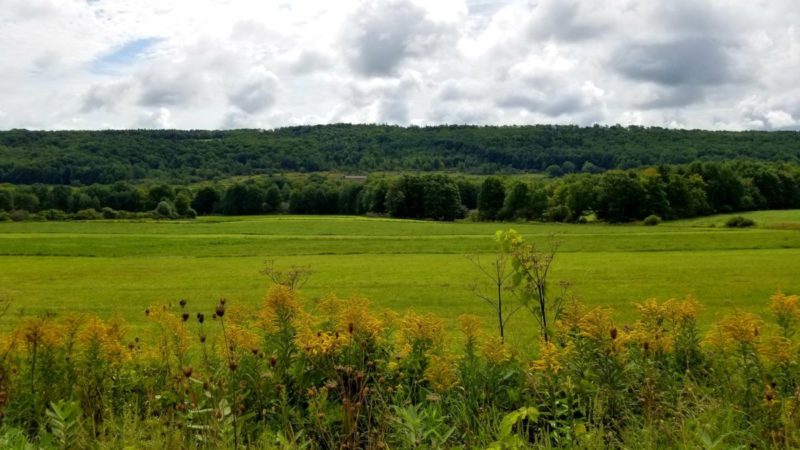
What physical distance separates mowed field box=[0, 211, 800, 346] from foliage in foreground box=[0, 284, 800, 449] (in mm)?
2880

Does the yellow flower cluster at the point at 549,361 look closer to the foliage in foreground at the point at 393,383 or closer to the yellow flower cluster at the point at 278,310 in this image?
the foliage in foreground at the point at 393,383

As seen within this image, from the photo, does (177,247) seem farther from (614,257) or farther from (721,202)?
(721,202)

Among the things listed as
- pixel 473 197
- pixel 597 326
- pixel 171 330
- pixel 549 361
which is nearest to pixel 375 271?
pixel 171 330

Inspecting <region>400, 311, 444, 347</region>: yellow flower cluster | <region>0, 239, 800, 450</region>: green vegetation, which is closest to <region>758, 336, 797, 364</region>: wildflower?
<region>0, 239, 800, 450</region>: green vegetation

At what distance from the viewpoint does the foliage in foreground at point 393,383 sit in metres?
5.08

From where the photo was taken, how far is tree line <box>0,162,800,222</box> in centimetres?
10081

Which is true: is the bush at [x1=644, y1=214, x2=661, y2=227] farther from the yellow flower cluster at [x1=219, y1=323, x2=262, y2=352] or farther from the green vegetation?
the yellow flower cluster at [x1=219, y1=323, x2=262, y2=352]

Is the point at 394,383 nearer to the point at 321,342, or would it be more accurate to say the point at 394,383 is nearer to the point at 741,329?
the point at 321,342

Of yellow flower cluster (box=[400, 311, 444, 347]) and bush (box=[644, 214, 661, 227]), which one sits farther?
bush (box=[644, 214, 661, 227])

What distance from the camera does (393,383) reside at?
6.32 meters

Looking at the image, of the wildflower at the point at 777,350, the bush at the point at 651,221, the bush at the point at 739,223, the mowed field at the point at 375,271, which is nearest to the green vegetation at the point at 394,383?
the wildflower at the point at 777,350

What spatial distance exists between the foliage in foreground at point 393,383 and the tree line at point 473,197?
98140 mm

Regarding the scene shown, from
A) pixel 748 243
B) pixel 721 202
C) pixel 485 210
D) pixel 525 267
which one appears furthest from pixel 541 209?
pixel 525 267

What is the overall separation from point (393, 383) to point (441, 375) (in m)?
0.61
